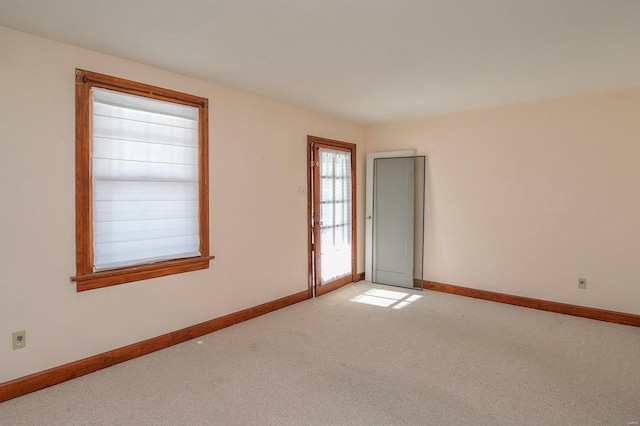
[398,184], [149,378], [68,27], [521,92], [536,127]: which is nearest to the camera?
[68,27]

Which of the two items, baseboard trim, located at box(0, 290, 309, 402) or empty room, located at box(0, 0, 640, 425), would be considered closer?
empty room, located at box(0, 0, 640, 425)

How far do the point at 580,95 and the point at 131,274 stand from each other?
4.89m

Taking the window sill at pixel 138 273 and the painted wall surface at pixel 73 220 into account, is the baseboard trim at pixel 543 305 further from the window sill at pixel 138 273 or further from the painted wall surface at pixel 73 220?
the window sill at pixel 138 273

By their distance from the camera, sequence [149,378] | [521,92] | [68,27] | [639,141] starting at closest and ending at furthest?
[68,27]
[149,378]
[639,141]
[521,92]

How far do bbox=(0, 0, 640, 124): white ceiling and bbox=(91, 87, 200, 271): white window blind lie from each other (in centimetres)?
42

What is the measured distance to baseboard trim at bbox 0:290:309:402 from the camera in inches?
93.2

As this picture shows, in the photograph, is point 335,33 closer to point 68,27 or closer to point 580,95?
point 68,27

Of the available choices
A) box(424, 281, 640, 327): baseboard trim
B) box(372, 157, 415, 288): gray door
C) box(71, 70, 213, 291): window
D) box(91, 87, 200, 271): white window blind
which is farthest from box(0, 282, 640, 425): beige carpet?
box(372, 157, 415, 288): gray door

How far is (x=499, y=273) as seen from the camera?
14.8 feet

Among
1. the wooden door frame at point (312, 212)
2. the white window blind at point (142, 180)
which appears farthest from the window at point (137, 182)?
the wooden door frame at point (312, 212)

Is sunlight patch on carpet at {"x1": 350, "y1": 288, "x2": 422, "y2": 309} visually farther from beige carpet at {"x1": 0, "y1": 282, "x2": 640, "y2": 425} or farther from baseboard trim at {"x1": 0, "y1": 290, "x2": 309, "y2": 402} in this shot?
baseboard trim at {"x1": 0, "y1": 290, "x2": 309, "y2": 402}

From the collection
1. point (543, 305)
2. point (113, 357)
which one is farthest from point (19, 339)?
point (543, 305)

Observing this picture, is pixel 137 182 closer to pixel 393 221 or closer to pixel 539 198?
pixel 393 221

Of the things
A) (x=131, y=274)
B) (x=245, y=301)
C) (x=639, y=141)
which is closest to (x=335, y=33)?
(x=131, y=274)
